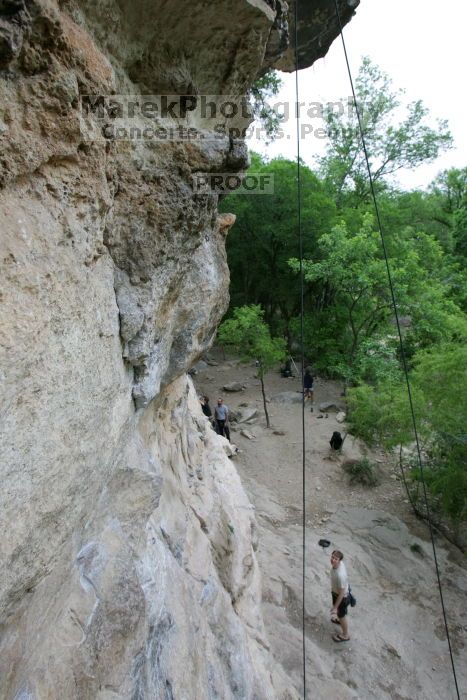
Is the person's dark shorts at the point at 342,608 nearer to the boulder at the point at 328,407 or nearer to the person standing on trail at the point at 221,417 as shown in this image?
the person standing on trail at the point at 221,417

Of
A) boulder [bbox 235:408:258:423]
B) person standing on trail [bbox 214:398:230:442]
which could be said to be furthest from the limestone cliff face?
boulder [bbox 235:408:258:423]

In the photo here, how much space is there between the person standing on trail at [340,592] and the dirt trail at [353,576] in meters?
0.15

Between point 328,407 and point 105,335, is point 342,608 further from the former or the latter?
point 328,407

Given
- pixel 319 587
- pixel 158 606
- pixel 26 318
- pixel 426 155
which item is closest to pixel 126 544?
pixel 158 606

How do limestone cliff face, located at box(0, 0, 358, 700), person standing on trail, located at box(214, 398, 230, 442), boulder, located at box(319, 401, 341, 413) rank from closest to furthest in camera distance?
1. limestone cliff face, located at box(0, 0, 358, 700)
2. person standing on trail, located at box(214, 398, 230, 442)
3. boulder, located at box(319, 401, 341, 413)

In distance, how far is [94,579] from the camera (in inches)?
112

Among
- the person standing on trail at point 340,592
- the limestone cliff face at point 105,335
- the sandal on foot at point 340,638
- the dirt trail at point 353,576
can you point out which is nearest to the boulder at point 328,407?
the dirt trail at point 353,576

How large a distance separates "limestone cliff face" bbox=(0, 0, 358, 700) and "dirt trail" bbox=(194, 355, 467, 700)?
1306mm

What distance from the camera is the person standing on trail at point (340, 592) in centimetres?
565

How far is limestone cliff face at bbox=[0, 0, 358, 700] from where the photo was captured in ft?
6.35

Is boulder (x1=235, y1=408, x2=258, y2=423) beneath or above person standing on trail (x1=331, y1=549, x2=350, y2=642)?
above

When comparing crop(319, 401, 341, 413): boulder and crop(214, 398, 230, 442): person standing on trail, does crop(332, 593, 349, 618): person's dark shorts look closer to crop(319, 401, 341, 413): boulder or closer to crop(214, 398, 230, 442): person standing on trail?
crop(214, 398, 230, 442): person standing on trail

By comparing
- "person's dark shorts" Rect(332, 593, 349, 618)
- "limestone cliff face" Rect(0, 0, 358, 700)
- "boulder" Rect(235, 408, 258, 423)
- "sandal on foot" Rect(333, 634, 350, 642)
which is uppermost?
"limestone cliff face" Rect(0, 0, 358, 700)

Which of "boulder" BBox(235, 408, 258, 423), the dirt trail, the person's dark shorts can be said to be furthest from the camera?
"boulder" BBox(235, 408, 258, 423)
